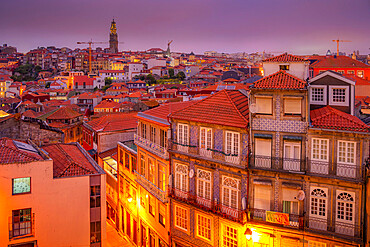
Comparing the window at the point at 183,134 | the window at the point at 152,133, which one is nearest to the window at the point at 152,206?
the window at the point at 152,133

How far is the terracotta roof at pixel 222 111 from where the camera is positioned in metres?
17.4

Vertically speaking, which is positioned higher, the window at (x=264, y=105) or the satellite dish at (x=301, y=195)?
the window at (x=264, y=105)

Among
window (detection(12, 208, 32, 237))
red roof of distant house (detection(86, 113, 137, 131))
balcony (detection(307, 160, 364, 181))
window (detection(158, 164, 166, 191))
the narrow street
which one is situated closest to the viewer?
balcony (detection(307, 160, 364, 181))

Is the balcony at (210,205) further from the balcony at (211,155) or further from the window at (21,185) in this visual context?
the window at (21,185)

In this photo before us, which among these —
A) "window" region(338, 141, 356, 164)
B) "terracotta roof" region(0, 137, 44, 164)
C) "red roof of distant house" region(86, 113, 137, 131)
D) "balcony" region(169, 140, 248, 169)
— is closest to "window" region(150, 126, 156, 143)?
"balcony" region(169, 140, 248, 169)

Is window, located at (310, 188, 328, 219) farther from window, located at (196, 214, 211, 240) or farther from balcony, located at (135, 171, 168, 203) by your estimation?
balcony, located at (135, 171, 168, 203)

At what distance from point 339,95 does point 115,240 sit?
1976cm

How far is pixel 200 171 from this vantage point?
1909 centimetres

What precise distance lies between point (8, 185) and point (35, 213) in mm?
2071

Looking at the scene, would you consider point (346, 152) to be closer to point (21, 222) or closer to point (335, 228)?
point (335, 228)

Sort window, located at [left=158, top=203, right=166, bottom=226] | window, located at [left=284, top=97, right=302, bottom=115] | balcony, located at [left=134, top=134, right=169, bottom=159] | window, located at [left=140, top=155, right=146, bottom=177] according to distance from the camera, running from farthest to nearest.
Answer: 1. window, located at [left=140, top=155, right=146, bottom=177]
2. window, located at [left=158, top=203, right=166, bottom=226]
3. balcony, located at [left=134, top=134, right=169, bottom=159]
4. window, located at [left=284, top=97, right=302, bottom=115]

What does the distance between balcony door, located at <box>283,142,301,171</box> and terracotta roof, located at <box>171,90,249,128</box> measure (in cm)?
230

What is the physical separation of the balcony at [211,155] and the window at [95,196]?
4994 mm

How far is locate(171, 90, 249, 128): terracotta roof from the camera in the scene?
17438mm
